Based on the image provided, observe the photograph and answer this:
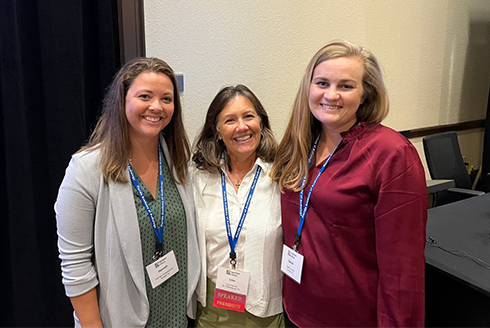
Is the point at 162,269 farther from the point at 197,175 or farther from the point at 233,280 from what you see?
the point at 197,175

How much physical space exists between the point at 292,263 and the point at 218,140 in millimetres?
610

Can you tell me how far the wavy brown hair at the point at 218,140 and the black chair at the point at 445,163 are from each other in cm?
201

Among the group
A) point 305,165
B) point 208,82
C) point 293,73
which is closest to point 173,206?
point 305,165

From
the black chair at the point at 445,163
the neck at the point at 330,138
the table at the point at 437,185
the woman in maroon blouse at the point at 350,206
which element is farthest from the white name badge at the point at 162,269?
the black chair at the point at 445,163

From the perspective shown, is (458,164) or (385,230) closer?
(385,230)

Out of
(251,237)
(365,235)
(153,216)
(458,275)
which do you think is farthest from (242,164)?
(458,275)

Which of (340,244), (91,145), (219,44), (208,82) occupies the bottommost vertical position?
(340,244)

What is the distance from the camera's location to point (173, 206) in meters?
1.37

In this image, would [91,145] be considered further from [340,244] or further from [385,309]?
[385,309]

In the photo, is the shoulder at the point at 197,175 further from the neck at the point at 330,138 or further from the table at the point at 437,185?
the table at the point at 437,185

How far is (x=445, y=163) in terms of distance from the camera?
122 inches

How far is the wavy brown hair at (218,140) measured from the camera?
151 centimetres

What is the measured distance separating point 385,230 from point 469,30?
3727 mm

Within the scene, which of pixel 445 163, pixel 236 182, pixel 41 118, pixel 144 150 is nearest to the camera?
pixel 144 150
